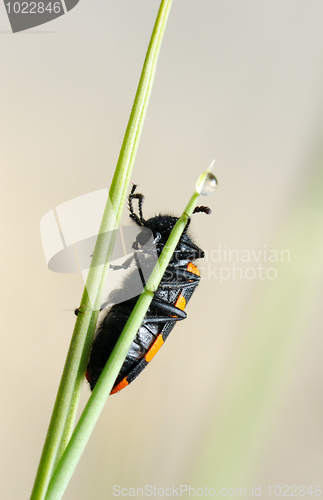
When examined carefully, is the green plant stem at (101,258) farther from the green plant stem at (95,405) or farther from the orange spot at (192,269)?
the orange spot at (192,269)

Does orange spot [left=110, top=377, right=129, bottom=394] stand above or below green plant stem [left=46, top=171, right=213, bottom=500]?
below

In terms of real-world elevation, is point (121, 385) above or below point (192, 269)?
below

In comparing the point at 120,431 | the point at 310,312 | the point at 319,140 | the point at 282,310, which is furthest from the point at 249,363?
the point at 319,140

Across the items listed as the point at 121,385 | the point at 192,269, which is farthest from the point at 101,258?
the point at 192,269

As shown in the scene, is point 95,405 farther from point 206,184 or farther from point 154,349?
point 154,349

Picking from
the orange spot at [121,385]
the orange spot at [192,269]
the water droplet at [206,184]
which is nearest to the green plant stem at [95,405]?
the water droplet at [206,184]

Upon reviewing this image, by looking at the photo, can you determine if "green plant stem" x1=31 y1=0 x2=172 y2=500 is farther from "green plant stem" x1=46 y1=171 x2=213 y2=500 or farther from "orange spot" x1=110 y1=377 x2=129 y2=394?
"orange spot" x1=110 y1=377 x2=129 y2=394

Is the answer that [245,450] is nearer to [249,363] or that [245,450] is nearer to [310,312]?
[249,363]

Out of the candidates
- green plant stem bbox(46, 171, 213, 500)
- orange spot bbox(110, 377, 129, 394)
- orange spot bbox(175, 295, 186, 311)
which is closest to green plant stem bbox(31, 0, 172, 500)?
green plant stem bbox(46, 171, 213, 500)

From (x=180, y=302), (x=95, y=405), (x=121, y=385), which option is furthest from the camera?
(x=180, y=302)
